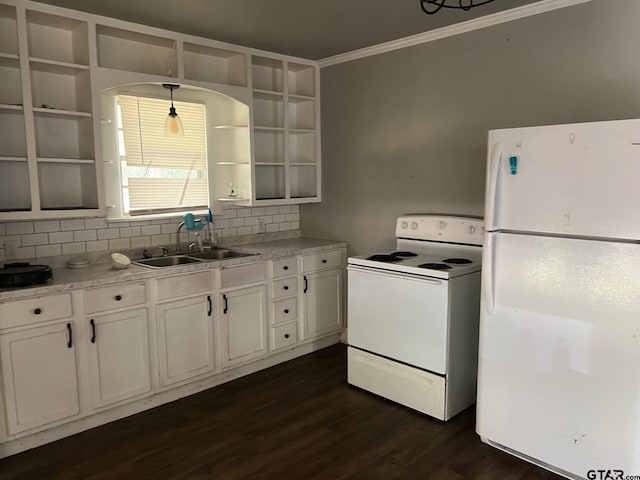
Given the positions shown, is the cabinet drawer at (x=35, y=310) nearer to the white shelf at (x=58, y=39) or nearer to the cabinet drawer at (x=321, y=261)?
the white shelf at (x=58, y=39)

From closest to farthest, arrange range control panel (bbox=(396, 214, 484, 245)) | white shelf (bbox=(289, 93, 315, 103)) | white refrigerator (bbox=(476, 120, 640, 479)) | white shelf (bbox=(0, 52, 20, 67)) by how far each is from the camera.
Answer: white refrigerator (bbox=(476, 120, 640, 479)), white shelf (bbox=(0, 52, 20, 67)), range control panel (bbox=(396, 214, 484, 245)), white shelf (bbox=(289, 93, 315, 103))

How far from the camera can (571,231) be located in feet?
7.42

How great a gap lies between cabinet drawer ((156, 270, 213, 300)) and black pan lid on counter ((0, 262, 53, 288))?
643 millimetres

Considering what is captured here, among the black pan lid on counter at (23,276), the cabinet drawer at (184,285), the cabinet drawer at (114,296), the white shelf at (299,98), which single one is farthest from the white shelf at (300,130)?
the black pan lid on counter at (23,276)

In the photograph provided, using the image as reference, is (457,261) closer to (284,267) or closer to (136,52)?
(284,267)

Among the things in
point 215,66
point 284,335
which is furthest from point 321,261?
point 215,66

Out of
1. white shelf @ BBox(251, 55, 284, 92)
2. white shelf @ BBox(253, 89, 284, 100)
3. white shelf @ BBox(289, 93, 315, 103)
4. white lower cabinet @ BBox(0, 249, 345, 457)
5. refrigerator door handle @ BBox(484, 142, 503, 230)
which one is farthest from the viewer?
white shelf @ BBox(289, 93, 315, 103)

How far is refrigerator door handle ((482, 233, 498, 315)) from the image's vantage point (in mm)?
2518

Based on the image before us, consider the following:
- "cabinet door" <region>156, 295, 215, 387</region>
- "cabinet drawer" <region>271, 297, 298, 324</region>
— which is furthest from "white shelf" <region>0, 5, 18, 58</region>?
"cabinet drawer" <region>271, 297, 298, 324</region>

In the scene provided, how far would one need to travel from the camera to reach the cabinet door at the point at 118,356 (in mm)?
2832

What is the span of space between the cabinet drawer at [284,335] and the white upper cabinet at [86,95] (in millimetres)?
1034

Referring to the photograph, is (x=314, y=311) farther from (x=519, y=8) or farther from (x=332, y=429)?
(x=519, y=8)

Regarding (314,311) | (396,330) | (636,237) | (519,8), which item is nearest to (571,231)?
(636,237)

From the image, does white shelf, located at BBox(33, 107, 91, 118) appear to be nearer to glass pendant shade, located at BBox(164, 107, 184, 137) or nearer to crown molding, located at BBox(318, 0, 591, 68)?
glass pendant shade, located at BBox(164, 107, 184, 137)
